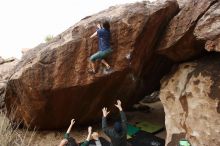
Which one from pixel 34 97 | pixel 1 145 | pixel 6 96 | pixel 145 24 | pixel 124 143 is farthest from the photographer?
pixel 6 96

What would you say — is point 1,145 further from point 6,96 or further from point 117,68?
point 117,68

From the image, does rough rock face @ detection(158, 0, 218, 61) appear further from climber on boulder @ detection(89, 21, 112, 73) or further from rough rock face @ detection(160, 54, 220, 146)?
climber on boulder @ detection(89, 21, 112, 73)

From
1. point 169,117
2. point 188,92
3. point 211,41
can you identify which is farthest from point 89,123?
point 211,41

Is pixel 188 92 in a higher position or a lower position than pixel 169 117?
higher

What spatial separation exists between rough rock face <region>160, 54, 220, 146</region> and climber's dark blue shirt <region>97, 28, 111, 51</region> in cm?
186

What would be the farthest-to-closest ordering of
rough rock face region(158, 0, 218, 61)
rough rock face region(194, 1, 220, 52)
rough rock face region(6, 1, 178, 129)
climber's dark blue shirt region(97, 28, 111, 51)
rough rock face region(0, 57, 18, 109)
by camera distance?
rough rock face region(0, 57, 18, 109) → rough rock face region(6, 1, 178, 129) → climber's dark blue shirt region(97, 28, 111, 51) → rough rock face region(158, 0, 218, 61) → rough rock face region(194, 1, 220, 52)

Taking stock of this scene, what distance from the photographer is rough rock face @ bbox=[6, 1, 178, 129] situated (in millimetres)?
8594

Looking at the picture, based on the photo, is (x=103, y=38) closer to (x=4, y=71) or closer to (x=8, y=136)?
(x=8, y=136)

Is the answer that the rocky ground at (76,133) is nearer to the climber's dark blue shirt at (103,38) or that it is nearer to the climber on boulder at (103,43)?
the climber on boulder at (103,43)

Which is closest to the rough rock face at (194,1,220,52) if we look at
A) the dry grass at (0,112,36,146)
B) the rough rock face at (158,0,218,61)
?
the rough rock face at (158,0,218,61)

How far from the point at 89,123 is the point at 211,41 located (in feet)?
15.3

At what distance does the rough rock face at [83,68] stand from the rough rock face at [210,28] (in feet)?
3.98

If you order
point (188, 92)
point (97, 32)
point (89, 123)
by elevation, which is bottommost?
point (89, 123)

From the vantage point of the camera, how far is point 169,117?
8867 mm
